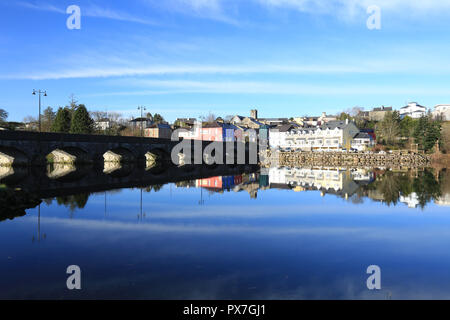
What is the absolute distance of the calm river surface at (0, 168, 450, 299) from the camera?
10109 millimetres

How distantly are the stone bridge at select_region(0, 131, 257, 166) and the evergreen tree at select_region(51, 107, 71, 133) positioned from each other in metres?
17.0

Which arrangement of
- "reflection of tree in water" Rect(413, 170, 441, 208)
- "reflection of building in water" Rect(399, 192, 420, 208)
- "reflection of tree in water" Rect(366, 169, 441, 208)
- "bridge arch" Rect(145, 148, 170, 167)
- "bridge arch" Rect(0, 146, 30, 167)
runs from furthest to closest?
"bridge arch" Rect(145, 148, 170, 167) < "bridge arch" Rect(0, 146, 30, 167) < "reflection of tree in water" Rect(366, 169, 441, 208) < "reflection of tree in water" Rect(413, 170, 441, 208) < "reflection of building in water" Rect(399, 192, 420, 208)

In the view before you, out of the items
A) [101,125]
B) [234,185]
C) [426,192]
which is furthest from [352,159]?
[101,125]

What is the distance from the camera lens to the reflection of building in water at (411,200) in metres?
25.5

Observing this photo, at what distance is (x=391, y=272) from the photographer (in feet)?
37.8

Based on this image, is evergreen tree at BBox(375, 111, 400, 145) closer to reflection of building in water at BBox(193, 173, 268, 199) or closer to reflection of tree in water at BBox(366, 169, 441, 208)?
reflection of tree in water at BBox(366, 169, 441, 208)

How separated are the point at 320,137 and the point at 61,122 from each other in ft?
220

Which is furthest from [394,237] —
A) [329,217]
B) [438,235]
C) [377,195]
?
[377,195]

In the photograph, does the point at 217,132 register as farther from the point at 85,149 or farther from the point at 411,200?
the point at 411,200

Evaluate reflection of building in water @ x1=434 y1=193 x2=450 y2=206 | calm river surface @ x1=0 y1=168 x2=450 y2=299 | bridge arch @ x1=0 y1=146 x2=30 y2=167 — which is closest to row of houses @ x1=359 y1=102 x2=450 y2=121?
bridge arch @ x1=0 y1=146 x2=30 y2=167

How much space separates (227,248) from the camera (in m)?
14.1

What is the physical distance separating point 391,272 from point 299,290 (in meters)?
3.47

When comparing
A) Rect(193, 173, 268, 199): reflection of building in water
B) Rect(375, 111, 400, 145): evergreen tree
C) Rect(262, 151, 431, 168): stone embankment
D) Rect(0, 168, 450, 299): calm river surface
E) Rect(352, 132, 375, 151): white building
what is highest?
Rect(375, 111, 400, 145): evergreen tree
